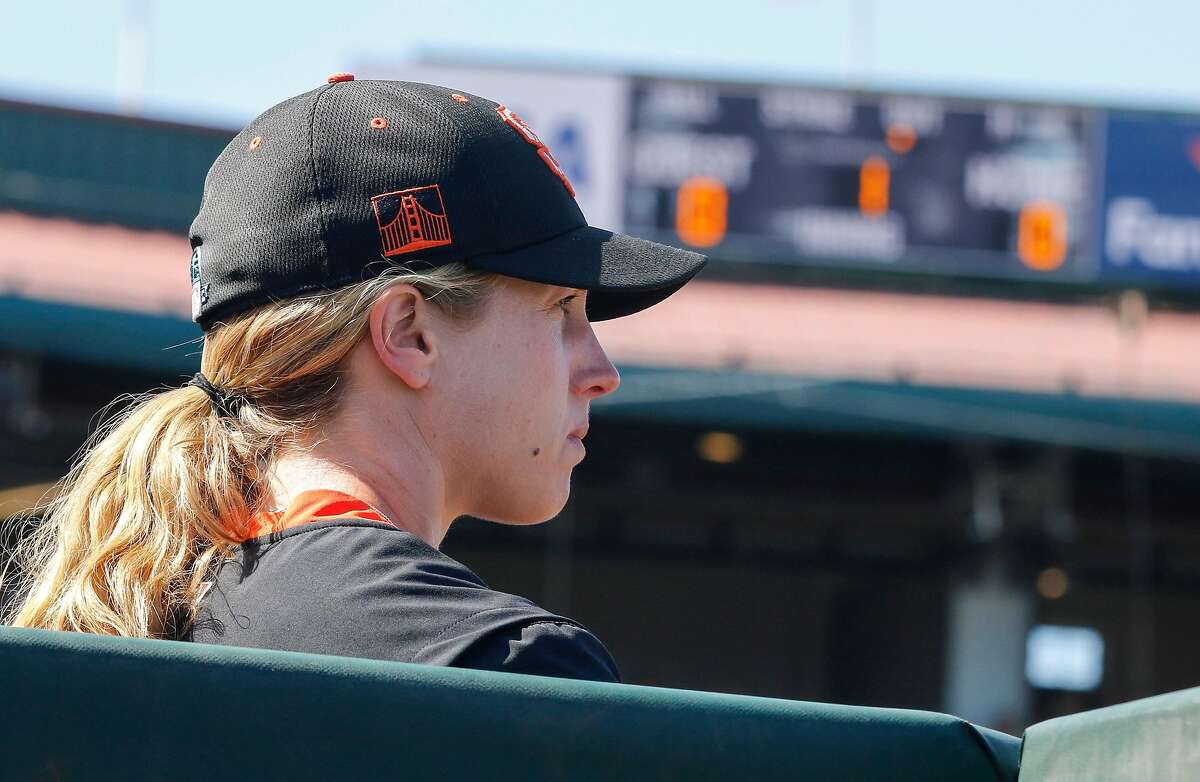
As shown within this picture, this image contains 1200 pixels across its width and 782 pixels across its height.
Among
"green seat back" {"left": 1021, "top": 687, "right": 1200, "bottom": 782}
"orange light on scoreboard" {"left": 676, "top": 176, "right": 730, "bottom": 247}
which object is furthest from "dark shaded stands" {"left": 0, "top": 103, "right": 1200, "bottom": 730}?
"green seat back" {"left": 1021, "top": 687, "right": 1200, "bottom": 782}

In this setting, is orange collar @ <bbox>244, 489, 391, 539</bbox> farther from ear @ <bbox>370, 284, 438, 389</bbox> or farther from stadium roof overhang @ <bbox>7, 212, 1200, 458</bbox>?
stadium roof overhang @ <bbox>7, 212, 1200, 458</bbox>

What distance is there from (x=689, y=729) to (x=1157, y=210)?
9.07 meters

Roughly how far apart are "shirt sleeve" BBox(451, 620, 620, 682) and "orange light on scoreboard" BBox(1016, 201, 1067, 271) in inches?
339

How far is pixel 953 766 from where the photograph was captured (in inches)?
32.8

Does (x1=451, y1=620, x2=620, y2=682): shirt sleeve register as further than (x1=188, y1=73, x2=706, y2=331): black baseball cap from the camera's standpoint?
No

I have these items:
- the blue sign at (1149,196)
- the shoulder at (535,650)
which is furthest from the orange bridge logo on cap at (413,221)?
the blue sign at (1149,196)

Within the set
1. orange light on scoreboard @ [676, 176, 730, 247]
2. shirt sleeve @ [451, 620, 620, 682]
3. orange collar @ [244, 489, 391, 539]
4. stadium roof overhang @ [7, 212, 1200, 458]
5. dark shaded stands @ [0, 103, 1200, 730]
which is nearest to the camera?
shirt sleeve @ [451, 620, 620, 682]

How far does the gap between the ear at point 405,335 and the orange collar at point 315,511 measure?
0.11 metres

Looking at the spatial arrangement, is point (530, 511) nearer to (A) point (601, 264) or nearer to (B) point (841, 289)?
(A) point (601, 264)

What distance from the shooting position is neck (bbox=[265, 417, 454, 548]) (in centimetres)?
115

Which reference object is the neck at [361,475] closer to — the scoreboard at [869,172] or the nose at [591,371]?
the nose at [591,371]

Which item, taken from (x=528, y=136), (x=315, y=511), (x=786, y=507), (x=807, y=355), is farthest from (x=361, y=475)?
(x=786, y=507)

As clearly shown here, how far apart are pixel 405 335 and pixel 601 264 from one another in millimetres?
168

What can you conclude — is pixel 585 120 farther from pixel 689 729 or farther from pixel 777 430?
pixel 689 729
